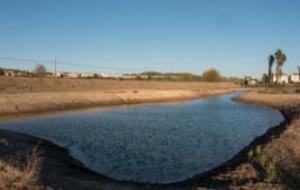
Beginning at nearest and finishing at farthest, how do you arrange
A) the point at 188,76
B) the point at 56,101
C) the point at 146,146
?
the point at 146,146 → the point at 56,101 → the point at 188,76

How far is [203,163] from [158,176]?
111 inches

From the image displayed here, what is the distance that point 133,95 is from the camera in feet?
207

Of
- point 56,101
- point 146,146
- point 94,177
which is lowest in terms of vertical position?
point 146,146

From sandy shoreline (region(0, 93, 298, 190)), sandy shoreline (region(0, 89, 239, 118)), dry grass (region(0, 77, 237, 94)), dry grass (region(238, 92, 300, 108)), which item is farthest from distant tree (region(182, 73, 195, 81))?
sandy shoreline (region(0, 93, 298, 190))

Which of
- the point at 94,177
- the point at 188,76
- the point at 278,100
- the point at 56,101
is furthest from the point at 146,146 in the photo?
the point at 188,76

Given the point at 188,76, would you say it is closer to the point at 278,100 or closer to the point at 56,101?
the point at 278,100

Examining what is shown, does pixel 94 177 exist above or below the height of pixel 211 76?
below

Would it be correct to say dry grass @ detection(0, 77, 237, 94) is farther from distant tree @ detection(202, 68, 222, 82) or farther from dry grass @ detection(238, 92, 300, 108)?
distant tree @ detection(202, 68, 222, 82)

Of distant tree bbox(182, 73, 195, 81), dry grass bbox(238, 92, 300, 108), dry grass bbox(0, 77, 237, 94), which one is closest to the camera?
dry grass bbox(238, 92, 300, 108)

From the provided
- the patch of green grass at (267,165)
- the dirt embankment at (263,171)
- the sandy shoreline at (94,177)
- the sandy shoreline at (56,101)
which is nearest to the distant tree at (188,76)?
the sandy shoreline at (56,101)

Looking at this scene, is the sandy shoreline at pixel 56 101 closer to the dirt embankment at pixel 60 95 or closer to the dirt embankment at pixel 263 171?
the dirt embankment at pixel 60 95

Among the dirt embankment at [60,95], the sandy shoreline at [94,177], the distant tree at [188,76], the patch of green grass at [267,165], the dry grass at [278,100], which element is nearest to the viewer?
the sandy shoreline at [94,177]

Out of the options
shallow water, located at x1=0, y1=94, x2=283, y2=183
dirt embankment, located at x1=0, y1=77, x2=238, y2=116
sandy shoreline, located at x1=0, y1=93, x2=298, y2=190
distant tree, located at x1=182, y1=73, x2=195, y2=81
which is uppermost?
distant tree, located at x1=182, y1=73, x2=195, y2=81

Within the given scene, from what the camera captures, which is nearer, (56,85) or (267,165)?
(267,165)
